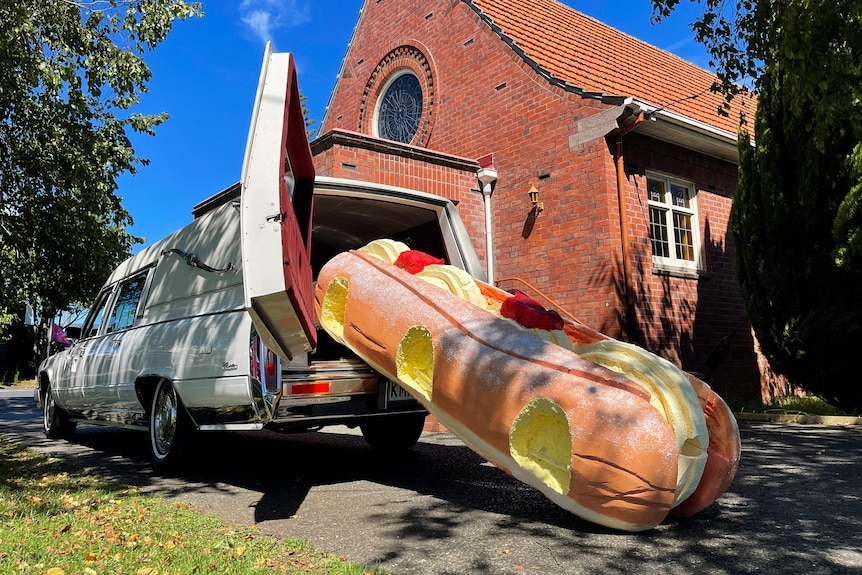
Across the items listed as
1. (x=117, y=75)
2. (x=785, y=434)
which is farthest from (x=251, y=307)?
(x=117, y=75)

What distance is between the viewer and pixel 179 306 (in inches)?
218

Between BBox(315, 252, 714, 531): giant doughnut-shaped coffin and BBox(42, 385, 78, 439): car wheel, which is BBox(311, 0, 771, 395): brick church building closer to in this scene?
BBox(42, 385, 78, 439): car wheel

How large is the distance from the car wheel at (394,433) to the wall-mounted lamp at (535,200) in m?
4.86

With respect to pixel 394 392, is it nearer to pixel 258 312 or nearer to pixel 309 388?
pixel 309 388

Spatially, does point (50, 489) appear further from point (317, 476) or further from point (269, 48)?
point (269, 48)

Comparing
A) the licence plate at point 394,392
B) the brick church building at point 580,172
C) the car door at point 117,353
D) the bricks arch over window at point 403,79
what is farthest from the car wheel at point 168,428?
the bricks arch over window at point 403,79

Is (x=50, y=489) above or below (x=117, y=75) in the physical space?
below

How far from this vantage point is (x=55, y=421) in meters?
8.70

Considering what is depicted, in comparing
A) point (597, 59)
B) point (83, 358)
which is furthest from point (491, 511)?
point (597, 59)

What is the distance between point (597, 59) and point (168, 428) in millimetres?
10538

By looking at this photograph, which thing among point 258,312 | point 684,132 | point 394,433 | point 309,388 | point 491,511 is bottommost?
point 491,511

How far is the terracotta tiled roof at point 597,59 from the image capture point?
11.3m

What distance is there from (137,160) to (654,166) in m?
8.90

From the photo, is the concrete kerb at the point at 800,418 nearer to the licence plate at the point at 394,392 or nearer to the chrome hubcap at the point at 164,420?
the licence plate at the point at 394,392
